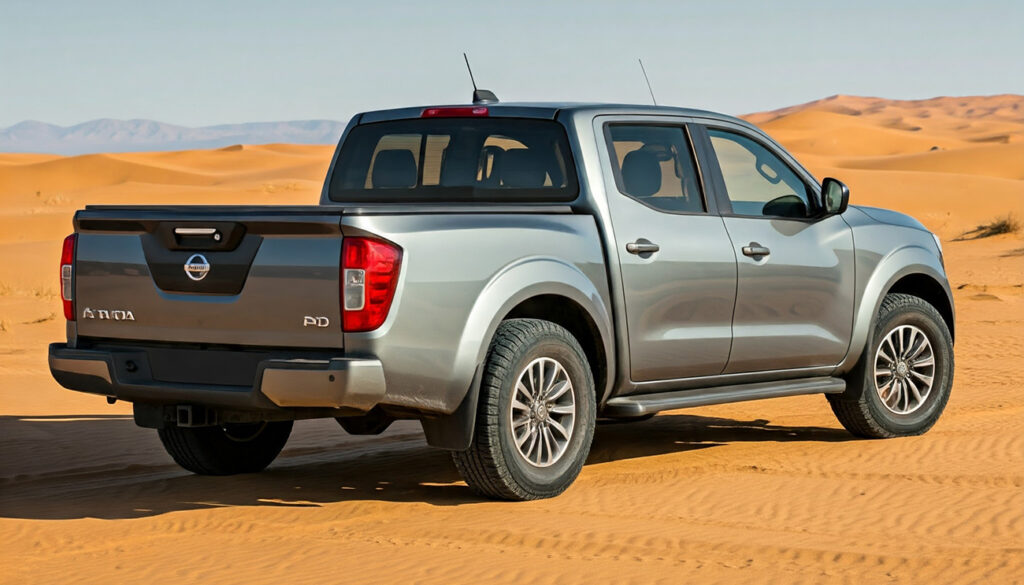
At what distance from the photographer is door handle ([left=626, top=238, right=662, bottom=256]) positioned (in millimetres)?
7430

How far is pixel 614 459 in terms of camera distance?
8.43 metres

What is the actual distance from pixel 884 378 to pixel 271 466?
3721 millimetres

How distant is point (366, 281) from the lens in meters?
6.16

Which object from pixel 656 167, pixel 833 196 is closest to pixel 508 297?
pixel 656 167

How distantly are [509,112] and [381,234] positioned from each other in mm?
1811

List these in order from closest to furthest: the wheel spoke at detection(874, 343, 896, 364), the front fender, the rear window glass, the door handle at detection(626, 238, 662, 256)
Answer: the door handle at detection(626, 238, 662, 256)
the rear window glass
the front fender
the wheel spoke at detection(874, 343, 896, 364)

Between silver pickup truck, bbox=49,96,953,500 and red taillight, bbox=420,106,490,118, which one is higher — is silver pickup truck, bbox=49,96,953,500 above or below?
below

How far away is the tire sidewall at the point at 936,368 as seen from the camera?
885cm

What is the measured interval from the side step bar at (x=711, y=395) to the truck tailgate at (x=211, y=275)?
6.11 ft

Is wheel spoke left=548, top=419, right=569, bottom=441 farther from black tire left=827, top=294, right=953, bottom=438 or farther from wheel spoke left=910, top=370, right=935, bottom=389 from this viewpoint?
wheel spoke left=910, top=370, right=935, bottom=389

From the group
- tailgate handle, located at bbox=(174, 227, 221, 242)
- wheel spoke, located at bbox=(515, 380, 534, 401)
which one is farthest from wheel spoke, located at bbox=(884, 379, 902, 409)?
tailgate handle, located at bbox=(174, 227, 221, 242)

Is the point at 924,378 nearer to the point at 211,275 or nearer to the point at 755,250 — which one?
the point at 755,250

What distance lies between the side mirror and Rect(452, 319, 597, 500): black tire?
207 cm

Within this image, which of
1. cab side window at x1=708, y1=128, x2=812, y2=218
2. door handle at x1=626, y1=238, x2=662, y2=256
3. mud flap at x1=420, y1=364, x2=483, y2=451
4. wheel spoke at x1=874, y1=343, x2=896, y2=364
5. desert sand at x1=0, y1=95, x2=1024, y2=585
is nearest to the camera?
desert sand at x1=0, y1=95, x2=1024, y2=585
